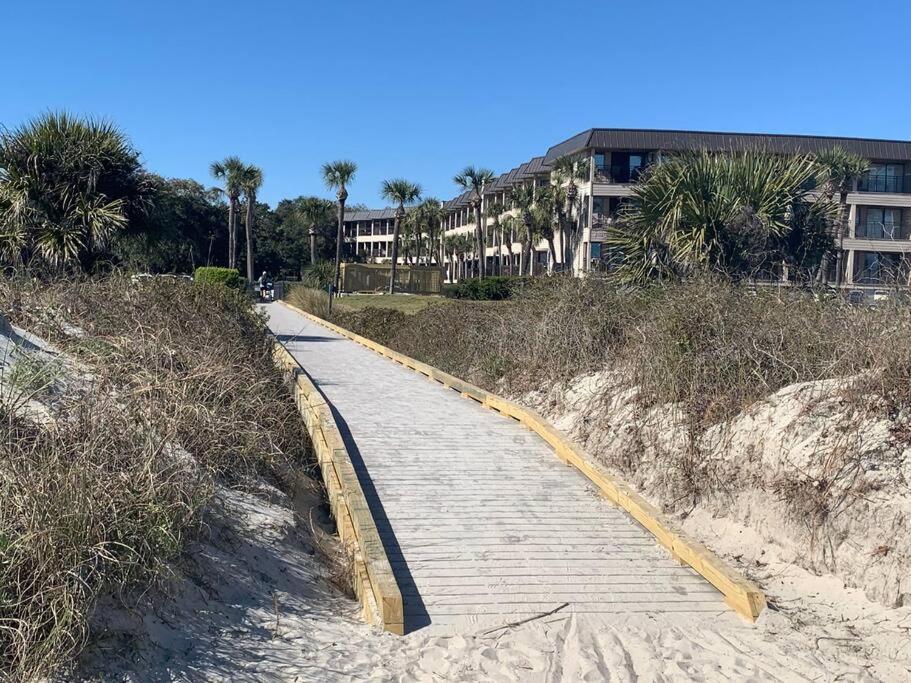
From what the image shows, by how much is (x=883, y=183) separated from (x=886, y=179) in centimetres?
34

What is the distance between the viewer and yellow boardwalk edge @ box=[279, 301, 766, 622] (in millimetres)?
6477

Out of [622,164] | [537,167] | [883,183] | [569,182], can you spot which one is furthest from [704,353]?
[537,167]

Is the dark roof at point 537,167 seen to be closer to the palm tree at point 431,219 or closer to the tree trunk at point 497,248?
the tree trunk at point 497,248

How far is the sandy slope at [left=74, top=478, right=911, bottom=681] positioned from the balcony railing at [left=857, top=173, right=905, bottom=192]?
48797mm

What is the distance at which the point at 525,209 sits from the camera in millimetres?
56375

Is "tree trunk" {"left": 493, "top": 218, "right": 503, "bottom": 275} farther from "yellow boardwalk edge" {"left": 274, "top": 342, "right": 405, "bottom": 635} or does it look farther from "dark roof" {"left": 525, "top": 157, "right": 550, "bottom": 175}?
"yellow boardwalk edge" {"left": 274, "top": 342, "right": 405, "bottom": 635}

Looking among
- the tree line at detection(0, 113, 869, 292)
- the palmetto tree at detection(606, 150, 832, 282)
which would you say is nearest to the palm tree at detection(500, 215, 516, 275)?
the tree line at detection(0, 113, 869, 292)

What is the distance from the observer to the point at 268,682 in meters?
4.88

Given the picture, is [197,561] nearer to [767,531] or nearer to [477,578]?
[477,578]

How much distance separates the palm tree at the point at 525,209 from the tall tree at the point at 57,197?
37.4m

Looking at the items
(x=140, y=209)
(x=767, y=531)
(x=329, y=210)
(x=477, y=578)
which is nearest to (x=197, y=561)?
(x=477, y=578)

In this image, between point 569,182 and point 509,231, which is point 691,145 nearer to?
point 569,182

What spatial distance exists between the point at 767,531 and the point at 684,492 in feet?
3.68

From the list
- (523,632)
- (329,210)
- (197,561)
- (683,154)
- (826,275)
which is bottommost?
(523,632)
